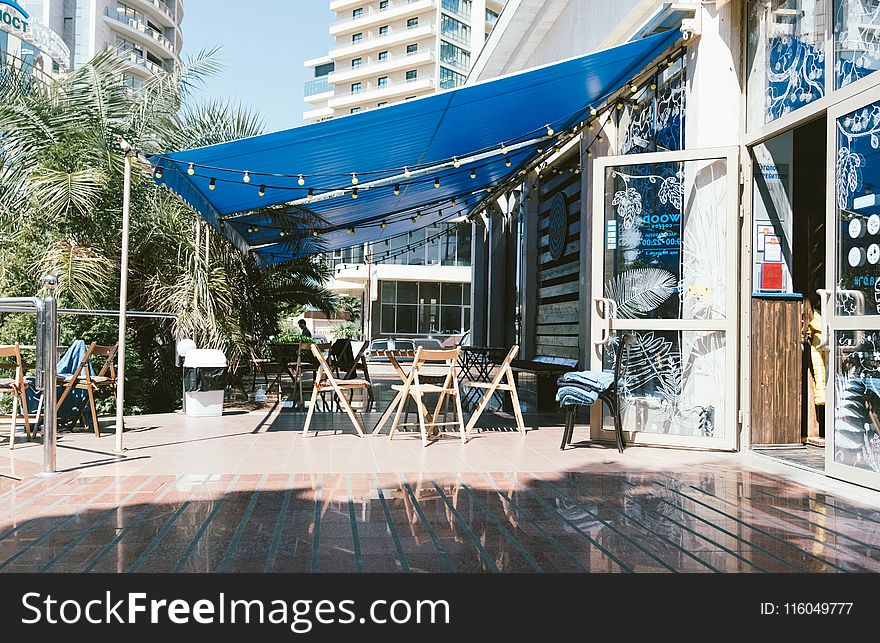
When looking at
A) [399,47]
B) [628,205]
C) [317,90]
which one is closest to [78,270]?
→ [628,205]

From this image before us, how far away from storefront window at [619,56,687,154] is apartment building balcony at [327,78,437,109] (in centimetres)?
4549

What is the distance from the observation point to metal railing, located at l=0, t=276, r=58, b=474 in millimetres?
4426

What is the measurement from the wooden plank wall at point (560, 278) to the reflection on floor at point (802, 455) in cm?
311

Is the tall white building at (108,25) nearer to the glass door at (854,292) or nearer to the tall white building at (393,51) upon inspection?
the tall white building at (393,51)

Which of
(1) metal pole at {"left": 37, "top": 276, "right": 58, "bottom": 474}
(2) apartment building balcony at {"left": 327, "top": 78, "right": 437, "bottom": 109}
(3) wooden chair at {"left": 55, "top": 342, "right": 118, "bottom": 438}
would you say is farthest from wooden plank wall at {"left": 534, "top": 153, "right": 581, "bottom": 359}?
(2) apartment building balcony at {"left": 327, "top": 78, "right": 437, "bottom": 109}

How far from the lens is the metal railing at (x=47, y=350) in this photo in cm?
443

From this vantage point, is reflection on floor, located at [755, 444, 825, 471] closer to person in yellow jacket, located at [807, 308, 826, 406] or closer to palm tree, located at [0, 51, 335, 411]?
person in yellow jacket, located at [807, 308, 826, 406]

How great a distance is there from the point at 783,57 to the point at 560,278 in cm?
506

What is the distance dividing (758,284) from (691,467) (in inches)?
64.8

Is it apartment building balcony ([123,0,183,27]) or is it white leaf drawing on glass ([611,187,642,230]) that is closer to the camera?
white leaf drawing on glass ([611,187,642,230])

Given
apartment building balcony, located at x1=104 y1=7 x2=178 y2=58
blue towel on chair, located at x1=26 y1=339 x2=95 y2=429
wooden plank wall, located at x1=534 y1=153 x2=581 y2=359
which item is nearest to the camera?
blue towel on chair, located at x1=26 y1=339 x2=95 y2=429

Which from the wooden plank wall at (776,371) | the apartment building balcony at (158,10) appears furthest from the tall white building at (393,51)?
the wooden plank wall at (776,371)
